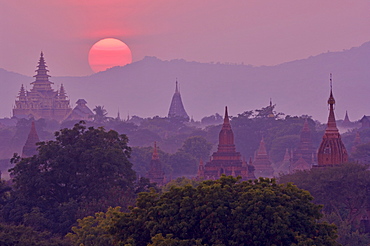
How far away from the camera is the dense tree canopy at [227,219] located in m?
31.5

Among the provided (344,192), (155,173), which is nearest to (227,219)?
(344,192)

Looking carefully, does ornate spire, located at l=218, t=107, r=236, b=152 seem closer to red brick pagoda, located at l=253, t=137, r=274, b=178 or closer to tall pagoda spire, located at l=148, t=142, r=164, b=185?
tall pagoda spire, located at l=148, t=142, r=164, b=185

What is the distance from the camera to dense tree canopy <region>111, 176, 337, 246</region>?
3148 cm

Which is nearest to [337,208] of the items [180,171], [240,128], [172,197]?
[172,197]

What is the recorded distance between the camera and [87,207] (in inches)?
1811

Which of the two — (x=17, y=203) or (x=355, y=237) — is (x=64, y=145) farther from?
(x=355, y=237)

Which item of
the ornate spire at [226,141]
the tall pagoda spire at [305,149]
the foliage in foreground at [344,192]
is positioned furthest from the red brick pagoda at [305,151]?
the foliage in foreground at [344,192]

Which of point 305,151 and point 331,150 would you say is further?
point 305,151

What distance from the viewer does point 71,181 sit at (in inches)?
1940

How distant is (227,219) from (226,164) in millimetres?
58554

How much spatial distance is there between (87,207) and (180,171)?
83.1 m

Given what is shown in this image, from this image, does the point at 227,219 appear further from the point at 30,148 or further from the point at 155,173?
the point at 30,148

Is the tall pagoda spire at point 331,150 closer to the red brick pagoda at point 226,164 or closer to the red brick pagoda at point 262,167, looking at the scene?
the red brick pagoda at point 226,164

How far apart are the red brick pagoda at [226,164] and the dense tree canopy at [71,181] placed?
3902 centimetres
